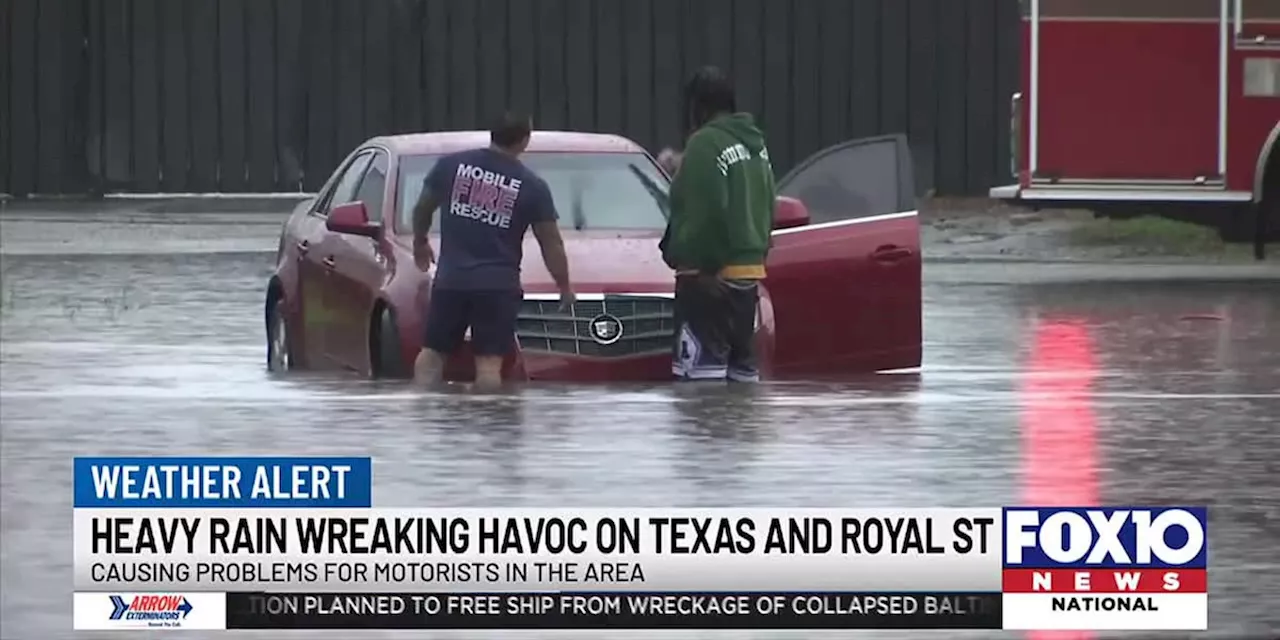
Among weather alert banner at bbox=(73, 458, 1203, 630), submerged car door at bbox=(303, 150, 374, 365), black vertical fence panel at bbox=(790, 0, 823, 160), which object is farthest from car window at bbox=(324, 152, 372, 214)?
black vertical fence panel at bbox=(790, 0, 823, 160)

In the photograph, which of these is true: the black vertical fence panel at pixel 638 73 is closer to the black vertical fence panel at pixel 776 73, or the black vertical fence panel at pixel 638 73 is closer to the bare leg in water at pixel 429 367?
the black vertical fence panel at pixel 776 73

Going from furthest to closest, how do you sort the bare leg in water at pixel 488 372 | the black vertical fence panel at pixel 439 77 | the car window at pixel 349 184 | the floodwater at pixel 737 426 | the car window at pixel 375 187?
the black vertical fence panel at pixel 439 77
the car window at pixel 349 184
the car window at pixel 375 187
the bare leg in water at pixel 488 372
the floodwater at pixel 737 426

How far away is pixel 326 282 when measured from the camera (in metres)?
14.3

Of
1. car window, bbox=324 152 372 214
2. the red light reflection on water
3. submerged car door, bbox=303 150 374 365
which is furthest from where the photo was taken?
car window, bbox=324 152 372 214

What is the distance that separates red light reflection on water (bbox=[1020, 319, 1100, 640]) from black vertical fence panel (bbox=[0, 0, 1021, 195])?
34.3 ft

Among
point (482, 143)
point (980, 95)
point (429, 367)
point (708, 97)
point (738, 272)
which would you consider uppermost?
point (708, 97)

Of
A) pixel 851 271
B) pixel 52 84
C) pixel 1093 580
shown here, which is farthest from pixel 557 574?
pixel 52 84

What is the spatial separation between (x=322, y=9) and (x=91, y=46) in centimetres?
234

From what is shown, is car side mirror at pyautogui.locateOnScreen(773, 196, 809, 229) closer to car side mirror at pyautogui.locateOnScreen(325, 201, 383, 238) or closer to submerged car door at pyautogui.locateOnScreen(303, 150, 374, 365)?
car side mirror at pyautogui.locateOnScreen(325, 201, 383, 238)

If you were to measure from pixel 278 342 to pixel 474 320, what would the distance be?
246cm

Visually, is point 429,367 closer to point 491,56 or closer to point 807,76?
point 491,56

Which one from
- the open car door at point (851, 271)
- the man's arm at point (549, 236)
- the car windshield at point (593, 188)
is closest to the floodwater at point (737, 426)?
the open car door at point (851, 271)

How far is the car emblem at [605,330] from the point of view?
13219 mm

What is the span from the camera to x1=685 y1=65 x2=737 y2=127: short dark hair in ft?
42.6
